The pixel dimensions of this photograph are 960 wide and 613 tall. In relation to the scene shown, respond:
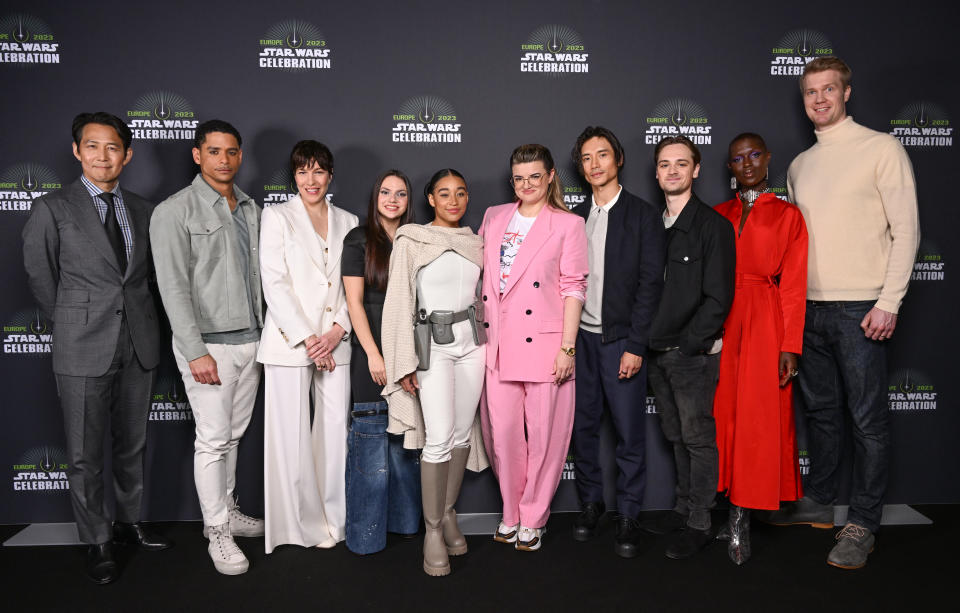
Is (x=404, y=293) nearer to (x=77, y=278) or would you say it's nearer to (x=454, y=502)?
(x=454, y=502)

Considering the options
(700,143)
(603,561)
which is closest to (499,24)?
(700,143)

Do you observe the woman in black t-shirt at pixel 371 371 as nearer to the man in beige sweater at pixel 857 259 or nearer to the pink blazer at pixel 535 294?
the pink blazer at pixel 535 294

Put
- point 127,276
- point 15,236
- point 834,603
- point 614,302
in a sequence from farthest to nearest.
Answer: point 15,236 < point 614,302 < point 127,276 < point 834,603

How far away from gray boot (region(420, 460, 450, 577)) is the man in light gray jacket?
936mm

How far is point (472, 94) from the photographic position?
3.59m

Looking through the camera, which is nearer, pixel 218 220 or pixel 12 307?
pixel 218 220

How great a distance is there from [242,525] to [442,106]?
2.74m

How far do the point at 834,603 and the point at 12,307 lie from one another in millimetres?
4720

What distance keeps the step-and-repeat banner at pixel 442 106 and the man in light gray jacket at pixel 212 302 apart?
0.56m

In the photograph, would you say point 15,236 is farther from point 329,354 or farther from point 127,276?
point 329,354

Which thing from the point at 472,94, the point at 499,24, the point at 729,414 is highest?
the point at 499,24

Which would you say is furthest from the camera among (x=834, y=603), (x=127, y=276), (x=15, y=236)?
(x=15, y=236)

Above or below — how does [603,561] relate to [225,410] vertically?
below

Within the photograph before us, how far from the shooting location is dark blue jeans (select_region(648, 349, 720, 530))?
3078 mm
